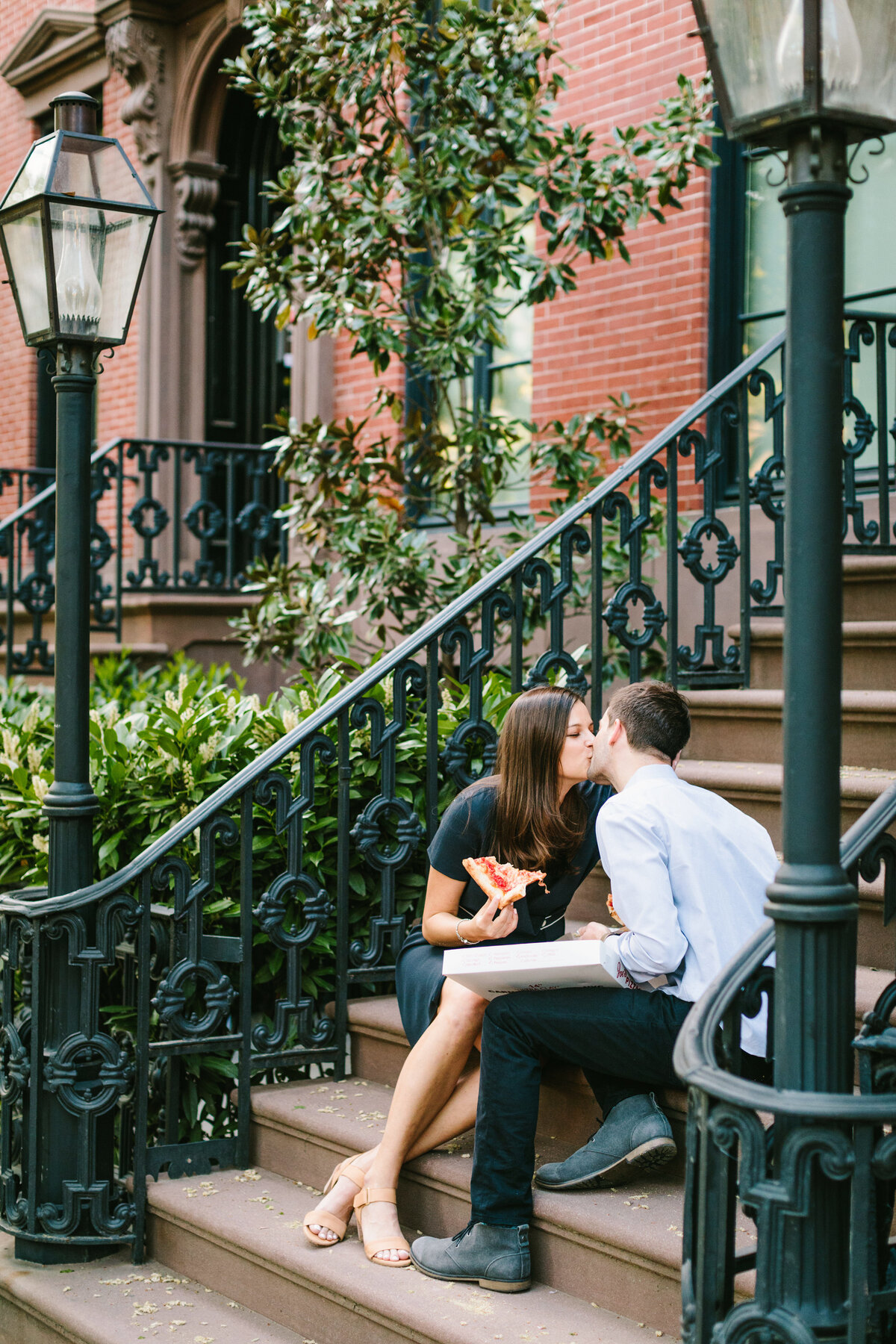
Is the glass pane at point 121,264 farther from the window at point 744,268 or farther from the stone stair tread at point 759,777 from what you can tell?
the window at point 744,268

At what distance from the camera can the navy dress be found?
4066mm

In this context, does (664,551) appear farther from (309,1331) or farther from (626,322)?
(309,1331)

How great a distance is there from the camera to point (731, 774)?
16.2 ft

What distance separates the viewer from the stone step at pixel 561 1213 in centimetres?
326

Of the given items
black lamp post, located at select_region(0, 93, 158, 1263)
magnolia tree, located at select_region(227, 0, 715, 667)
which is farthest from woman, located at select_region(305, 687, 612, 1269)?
magnolia tree, located at select_region(227, 0, 715, 667)

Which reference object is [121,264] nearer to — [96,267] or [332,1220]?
[96,267]

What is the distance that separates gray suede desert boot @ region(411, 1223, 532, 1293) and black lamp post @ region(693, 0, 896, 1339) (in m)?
1.18

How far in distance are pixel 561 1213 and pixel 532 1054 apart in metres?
0.37

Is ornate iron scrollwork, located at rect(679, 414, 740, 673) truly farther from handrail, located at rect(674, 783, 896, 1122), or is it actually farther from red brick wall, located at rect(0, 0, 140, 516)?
red brick wall, located at rect(0, 0, 140, 516)

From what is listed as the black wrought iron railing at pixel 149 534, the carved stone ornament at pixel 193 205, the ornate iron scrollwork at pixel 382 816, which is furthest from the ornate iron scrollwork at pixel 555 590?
the carved stone ornament at pixel 193 205

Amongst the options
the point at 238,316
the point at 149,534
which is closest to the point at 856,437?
the point at 149,534

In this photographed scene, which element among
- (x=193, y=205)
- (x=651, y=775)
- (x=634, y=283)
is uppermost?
(x=193, y=205)

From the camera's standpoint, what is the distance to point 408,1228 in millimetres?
3969

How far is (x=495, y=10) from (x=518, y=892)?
4.52m
